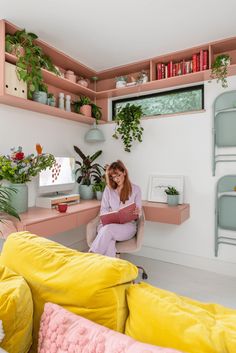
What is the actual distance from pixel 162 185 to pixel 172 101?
3.68 ft

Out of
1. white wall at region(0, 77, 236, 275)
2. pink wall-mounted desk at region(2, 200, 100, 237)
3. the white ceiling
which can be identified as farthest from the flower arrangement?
the white ceiling

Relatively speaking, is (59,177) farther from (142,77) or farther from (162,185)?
(142,77)

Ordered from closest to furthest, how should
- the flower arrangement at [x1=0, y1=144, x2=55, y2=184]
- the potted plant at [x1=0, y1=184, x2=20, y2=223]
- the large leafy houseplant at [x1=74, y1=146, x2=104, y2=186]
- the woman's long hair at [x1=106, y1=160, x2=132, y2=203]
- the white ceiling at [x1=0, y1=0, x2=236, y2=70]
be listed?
the potted plant at [x1=0, y1=184, x2=20, y2=223]
the white ceiling at [x1=0, y1=0, x2=236, y2=70]
the flower arrangement at [x1=0, y1=144, x2=55, y2=184]
the woman's long hair at [x1=106, y1=160, x2=132, y2=203]
the large leafy houseplant at [x1=74, y1=146, x2=104, y2=186]

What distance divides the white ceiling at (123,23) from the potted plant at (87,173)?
4.16 feet

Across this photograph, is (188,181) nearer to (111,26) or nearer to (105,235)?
(105,235)

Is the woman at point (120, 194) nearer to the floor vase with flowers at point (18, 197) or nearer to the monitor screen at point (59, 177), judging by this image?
the monitor screen at point (59, 177)

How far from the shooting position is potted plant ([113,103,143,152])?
3037 mm

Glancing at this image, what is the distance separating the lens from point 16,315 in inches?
34.0

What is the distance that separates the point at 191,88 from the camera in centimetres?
298

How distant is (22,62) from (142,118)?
1.60m

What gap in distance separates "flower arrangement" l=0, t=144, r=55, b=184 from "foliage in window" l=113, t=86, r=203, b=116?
1563mm

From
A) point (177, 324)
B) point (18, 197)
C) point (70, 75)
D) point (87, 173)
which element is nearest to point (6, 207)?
point (18, 197)

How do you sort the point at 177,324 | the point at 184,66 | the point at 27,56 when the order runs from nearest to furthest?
the point at 177,324 < the point at 27,56 < the point at 184,66

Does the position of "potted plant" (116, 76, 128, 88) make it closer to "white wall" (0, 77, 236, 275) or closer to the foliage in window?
the foliage in window
